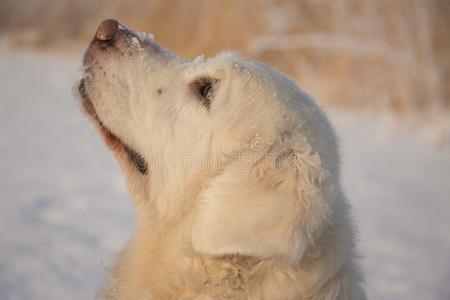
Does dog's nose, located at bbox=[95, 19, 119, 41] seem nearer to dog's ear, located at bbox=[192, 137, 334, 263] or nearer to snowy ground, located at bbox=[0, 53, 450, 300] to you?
snowy ground, located at bbox=[0, 53, 450, 300]

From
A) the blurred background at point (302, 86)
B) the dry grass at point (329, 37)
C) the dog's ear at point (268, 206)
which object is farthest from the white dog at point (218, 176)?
the dry grass at point (329, 37)

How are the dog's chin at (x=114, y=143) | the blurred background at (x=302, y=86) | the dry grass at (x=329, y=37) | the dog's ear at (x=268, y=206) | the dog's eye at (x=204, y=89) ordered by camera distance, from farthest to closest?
the dry grass at (x=329, y=37) → the blurred background at (x=302, y=86) → the dog's chin at (x=114, y=143) → the dog's eye at (x=204, y=89) → the dog's ear at (x=268, y=206)

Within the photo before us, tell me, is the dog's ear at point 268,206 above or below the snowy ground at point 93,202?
below

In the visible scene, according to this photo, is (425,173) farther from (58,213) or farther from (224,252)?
(224,252)

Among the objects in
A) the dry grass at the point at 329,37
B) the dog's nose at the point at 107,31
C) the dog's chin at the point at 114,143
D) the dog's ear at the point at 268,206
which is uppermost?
the dry grass at the point at 329,37

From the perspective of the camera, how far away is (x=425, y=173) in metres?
8.35

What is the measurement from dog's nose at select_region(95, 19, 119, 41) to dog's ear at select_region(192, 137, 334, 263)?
940 millimetres

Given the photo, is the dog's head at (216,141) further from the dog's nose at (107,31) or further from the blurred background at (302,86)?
the blurred background at (302,86)

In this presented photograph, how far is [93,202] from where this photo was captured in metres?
6.20

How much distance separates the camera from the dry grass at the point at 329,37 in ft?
33.5

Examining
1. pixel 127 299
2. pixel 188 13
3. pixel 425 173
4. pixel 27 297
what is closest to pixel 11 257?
pixel 27 297

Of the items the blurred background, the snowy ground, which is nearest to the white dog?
the snowy ground

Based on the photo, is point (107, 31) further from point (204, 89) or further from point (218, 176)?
point (218, 176)

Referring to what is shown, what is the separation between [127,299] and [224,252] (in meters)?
0.79
